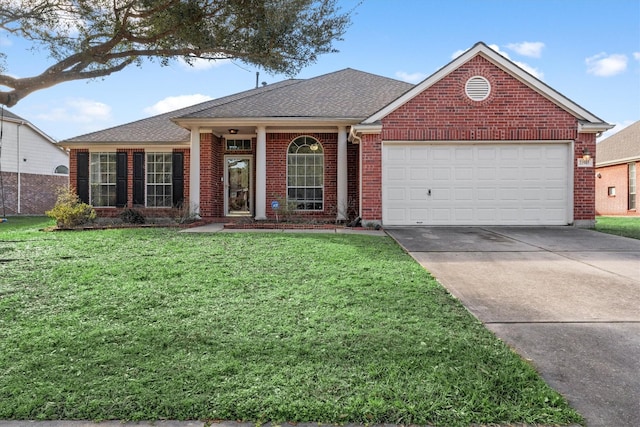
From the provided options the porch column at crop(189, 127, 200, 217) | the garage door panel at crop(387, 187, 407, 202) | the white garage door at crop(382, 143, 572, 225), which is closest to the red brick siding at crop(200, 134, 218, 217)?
the porch column at crop(189, 127, 200, 217)

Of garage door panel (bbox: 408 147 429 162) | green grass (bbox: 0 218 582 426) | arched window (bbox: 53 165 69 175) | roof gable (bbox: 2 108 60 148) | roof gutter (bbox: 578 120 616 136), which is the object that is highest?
roof gable (bbox: 2 108 60 148)

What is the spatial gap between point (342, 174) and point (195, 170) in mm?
4512

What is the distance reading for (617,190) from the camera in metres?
21.4

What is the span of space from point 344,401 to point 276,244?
5.41 meters

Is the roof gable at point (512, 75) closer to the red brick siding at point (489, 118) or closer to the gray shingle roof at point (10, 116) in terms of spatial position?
the red brick siding at point (489, 118)

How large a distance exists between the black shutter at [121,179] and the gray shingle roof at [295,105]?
58 cm

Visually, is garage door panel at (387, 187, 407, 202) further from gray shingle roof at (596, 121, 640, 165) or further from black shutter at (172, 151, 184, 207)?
gray shingle roof at (596, 121, 640, 165)

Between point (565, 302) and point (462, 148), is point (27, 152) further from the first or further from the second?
point (565, 302)

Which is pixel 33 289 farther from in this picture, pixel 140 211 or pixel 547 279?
pixel 140 211

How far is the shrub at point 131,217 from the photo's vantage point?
39.9 ft

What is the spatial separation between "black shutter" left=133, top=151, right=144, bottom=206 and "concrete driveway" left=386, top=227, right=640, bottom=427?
9.21 meters

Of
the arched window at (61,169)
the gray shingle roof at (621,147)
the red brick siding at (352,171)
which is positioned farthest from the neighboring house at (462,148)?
the arched window at (61,169)

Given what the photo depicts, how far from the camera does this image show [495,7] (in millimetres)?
12039

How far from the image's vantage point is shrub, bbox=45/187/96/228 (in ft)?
36.2
